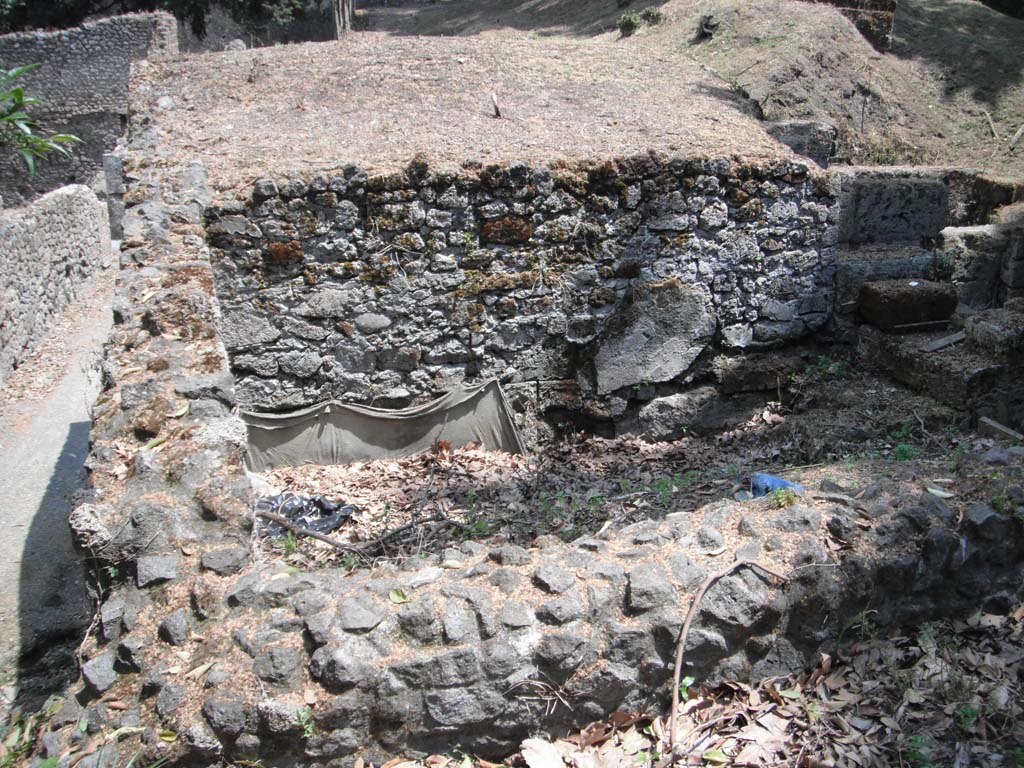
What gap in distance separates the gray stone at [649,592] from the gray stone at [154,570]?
1469mm

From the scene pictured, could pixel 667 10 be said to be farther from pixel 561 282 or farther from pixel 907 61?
pixel 561 282

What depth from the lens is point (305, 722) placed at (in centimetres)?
212

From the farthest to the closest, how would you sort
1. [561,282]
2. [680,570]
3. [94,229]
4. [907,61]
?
[94,229] → [907,61] → [561,282] → [680,570]

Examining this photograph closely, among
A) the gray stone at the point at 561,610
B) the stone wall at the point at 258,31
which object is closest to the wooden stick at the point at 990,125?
the gray stone at the point at 561,610

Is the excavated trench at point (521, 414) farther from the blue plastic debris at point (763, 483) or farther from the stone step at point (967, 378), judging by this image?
the blue plastic debris at point (763, 483)

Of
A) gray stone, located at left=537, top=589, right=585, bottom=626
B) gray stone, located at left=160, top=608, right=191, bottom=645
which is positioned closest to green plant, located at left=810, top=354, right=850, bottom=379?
gray stone, located at left=537, top=589, right=585, bottom=626

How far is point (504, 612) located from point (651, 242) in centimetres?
353

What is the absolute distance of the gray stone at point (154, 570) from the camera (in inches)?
96.8

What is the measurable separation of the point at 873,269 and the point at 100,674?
5549 mm

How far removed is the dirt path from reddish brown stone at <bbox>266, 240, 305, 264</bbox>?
2033 mm

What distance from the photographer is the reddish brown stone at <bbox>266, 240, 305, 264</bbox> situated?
4766 mm

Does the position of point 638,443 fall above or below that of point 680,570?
below

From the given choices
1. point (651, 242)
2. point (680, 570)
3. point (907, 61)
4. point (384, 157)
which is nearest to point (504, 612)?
point (680, 570)

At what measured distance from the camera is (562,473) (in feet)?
16.2
